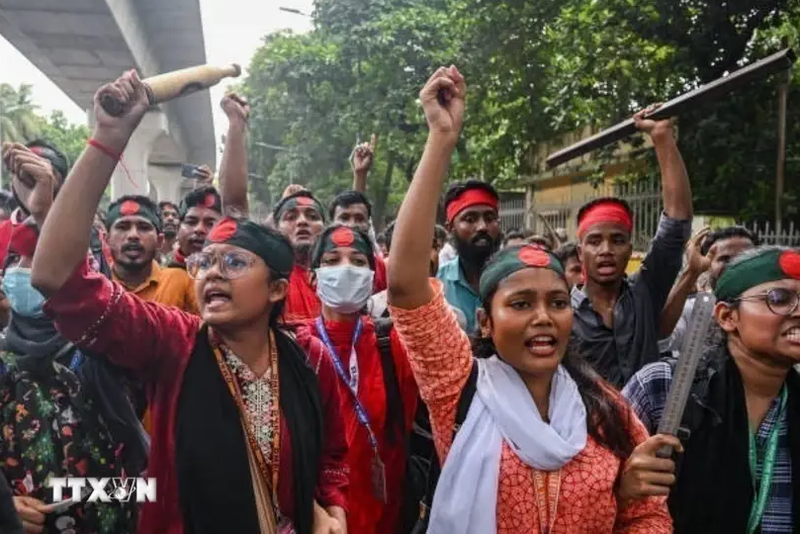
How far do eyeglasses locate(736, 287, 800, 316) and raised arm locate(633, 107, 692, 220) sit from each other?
1065 mm

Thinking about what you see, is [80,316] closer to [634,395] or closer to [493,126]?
[634,395]

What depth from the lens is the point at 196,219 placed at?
Result: 4945 millimetres

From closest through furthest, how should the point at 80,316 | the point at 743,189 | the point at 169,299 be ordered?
1. the point at 80,316
2. the point at 169,299
3. the point at 743,189

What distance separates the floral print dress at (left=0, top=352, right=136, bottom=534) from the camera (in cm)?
243

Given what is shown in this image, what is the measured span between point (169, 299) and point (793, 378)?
2.82m

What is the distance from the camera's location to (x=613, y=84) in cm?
1057

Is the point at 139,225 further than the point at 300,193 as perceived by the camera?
No

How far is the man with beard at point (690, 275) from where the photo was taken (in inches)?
151

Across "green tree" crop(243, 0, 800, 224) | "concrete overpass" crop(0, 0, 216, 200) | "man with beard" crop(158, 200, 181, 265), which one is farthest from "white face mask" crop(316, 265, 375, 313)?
"concrete overpass" crop(0, 0, 216, 200)

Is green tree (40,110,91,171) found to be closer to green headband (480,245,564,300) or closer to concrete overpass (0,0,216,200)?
concrete overpass (0,0,216,200)

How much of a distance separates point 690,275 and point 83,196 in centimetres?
293

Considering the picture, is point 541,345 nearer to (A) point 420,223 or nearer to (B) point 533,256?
(B) point 533,256

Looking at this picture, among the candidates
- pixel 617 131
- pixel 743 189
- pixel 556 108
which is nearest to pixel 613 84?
pixel 556 108

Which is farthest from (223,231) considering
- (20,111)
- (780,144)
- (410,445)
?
(20,111)
